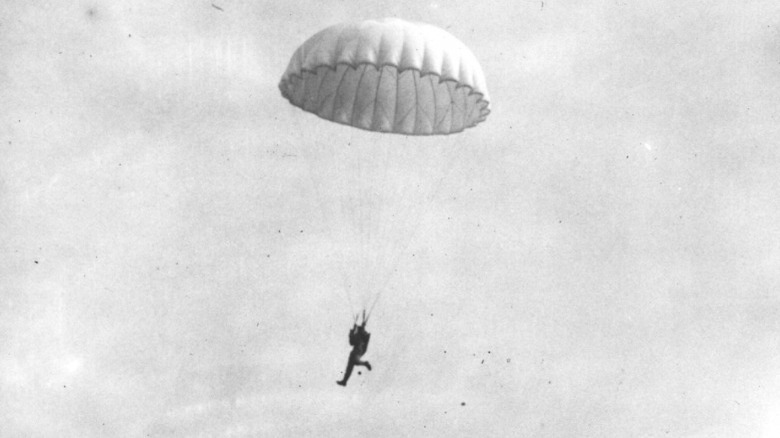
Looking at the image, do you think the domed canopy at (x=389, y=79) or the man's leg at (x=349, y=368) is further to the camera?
the man's leg at (x=349, y=368)

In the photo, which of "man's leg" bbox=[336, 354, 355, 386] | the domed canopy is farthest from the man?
the domed canopy

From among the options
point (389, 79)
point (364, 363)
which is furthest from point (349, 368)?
point (389, 79)

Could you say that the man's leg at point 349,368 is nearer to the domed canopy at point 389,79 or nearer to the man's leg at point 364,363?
the man's leg at point 364,363

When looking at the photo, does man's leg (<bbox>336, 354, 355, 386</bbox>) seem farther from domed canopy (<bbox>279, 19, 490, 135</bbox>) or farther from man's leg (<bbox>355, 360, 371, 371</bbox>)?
domed canopy (<bbox>279, 19, 490, 135</bbox>)

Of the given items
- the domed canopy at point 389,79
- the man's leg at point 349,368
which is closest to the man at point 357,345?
the man's leg at point 349,368

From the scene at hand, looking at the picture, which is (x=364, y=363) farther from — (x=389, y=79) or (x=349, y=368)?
(x=389, y=79)

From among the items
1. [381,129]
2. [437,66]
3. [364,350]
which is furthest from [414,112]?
[364,350]
